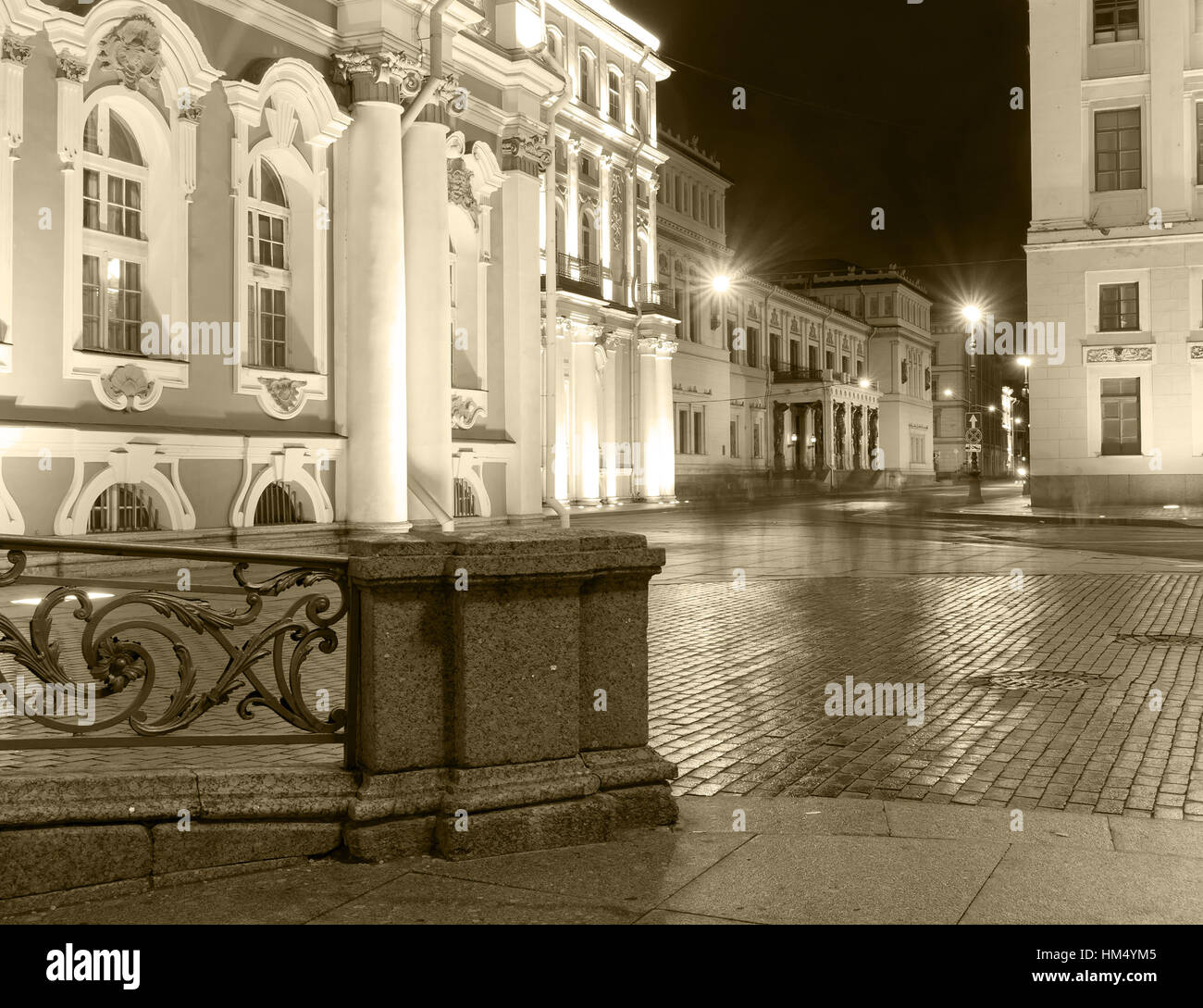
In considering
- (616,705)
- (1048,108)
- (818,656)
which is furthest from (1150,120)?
(616,705)

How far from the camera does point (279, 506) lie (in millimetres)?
21266

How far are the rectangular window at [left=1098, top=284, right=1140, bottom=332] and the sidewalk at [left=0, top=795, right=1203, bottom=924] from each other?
34083 mm

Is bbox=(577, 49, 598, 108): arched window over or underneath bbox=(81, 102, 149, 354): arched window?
over

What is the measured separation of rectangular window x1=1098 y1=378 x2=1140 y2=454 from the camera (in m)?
35.9

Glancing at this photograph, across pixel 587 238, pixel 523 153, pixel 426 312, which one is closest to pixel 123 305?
pixel 426 312

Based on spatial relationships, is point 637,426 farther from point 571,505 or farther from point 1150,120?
point 1150,120

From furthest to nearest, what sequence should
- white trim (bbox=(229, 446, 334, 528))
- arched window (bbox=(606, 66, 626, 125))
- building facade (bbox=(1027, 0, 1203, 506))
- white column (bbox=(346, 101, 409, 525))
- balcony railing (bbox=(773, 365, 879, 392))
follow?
balcony railing (bbox=(773, 365, 879, 392))
arched window (bbox=(606, 66, 626, 125))
building facade (bbox=(1027, 0, 1203, 506))
white column (bbox=(346, 101, 409, 525))
white trim (bbox=(229, 446, 334, 528))

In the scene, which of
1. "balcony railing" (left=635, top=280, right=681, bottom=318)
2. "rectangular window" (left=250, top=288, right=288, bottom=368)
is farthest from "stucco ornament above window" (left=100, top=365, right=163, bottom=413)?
"balcony railing" (left=635, top=280, right=681, bottom=318)

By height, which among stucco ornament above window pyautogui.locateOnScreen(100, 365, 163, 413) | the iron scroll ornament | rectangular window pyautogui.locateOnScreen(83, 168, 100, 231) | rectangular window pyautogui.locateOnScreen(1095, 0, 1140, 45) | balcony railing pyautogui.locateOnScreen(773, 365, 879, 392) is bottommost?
the iron scroll ornament

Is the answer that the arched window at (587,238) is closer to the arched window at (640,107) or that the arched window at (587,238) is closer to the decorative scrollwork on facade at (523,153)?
the arched window at (640,107)

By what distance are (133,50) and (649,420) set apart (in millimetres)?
31413

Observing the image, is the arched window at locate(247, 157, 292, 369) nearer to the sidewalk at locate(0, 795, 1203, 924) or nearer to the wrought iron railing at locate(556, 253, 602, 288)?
the sidewalk at locate(0, 795, 1203, 924)

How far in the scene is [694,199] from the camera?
60781 mm

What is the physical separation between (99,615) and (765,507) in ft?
149
